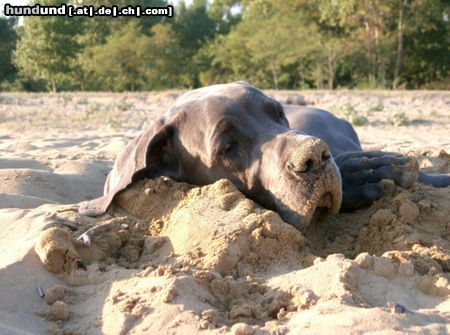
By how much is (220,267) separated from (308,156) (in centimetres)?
71

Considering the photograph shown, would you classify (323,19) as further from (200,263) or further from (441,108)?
(200,263)

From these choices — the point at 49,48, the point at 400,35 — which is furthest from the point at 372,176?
the point at 49,48

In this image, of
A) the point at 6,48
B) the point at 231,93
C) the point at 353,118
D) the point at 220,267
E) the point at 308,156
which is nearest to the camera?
the point at 220,267

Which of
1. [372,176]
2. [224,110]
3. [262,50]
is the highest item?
[224,110]

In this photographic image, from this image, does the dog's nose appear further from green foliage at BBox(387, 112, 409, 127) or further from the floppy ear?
green foliage at BBox(387, 112, 409, 127)

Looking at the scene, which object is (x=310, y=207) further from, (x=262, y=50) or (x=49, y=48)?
(x=262, y=50)

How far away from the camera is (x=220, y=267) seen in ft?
9.16

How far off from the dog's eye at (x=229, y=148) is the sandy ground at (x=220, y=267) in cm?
27

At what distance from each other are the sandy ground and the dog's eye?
0.87 feet

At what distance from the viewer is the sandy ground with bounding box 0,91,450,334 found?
2.32 m

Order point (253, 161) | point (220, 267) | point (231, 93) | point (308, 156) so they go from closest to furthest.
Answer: point (220, 267) → point (308, 156) → point (253, 161) → point (231, 93)

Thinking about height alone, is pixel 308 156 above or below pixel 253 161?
above

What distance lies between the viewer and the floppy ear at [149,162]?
3.83 metres

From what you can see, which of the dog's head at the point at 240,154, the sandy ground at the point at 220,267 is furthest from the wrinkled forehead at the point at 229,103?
the sandy ground at the point at 220,267
